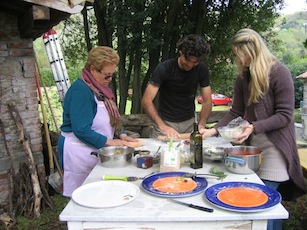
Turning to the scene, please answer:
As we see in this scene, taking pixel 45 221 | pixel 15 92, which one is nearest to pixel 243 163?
pixel 45 221

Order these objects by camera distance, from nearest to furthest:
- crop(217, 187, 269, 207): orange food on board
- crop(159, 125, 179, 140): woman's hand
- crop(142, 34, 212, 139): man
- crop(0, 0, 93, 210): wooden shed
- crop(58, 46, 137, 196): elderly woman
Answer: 1. crop(217, 187, 269, 207): orange food on board
2. crop(58, 46, 137, 196): elderly woman
3. crop(159, 125, 179, 140): woman's hand
4. crop(142, 34, 212, 139): man
5. crop(0, 0, 93, 210): wooden shed

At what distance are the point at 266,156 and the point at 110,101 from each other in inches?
51.2

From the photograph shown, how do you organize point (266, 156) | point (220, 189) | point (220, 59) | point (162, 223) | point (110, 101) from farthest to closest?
point (220, 59), point (110, 101), point (266, 156), point (220, 189), point (162, 223)

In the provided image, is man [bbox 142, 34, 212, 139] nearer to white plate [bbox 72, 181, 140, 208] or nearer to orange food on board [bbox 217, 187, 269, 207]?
white plate [bbox 72, 181, 140, 208]

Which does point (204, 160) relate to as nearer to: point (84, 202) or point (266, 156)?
point (266, 156)

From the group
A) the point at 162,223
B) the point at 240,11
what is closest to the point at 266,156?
the point at 162,223

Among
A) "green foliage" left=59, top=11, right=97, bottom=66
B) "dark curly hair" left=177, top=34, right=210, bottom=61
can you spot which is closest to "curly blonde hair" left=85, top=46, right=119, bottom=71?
"dark curly hair" left=177, top=34, right=210, bottom=61

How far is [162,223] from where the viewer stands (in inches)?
57.7

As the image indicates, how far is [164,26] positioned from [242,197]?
457 cm

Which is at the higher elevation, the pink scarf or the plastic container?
the pink scarf

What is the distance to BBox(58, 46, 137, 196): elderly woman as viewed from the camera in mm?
2324

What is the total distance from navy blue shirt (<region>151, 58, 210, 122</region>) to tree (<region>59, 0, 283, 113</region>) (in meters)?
2.01

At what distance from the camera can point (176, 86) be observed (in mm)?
3445

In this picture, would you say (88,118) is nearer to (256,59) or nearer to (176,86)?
(256,59)
